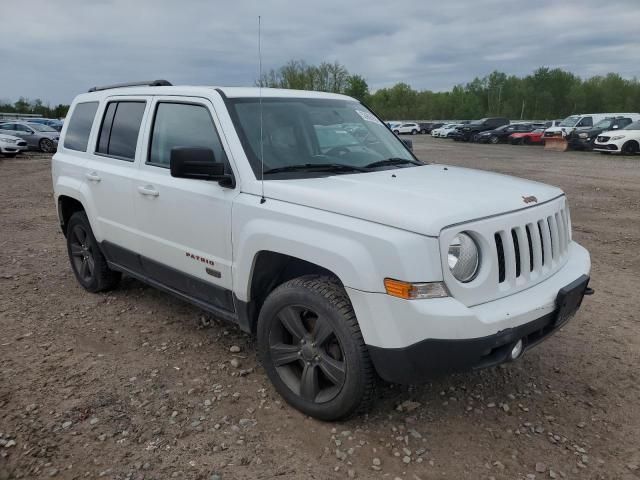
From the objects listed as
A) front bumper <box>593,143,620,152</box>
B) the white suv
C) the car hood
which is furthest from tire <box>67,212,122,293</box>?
front bumper <box>593,143,620,152</box>

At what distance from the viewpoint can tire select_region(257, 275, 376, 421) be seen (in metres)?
2.84

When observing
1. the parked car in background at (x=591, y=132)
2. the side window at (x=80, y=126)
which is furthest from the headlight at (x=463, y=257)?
the parked car in background at (x=591, y=132)

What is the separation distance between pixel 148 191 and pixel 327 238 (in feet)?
5.91

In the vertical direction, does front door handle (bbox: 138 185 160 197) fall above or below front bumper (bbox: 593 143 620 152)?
above

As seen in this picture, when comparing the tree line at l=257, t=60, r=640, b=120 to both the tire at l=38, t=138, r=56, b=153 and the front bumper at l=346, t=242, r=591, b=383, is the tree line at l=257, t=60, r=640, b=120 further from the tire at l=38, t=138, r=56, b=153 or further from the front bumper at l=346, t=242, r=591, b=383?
the front bumper at l=346, t=242, r=591, b=383

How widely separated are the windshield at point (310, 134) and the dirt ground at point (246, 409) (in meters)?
1.52

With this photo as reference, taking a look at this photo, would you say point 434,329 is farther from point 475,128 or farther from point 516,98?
point 516,98

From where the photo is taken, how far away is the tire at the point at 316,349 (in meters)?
2.84

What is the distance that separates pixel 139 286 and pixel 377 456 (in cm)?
353

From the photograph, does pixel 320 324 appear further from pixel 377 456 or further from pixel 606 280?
pixel 606 280

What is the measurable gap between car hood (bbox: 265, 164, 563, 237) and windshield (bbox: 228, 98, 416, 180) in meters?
0.28

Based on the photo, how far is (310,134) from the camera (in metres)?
3.85

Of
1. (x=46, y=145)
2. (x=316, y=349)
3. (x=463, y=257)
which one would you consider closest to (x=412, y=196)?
(x=463, y=257)

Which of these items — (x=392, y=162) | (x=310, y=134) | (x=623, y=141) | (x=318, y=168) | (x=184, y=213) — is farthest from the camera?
(x=623, y=141)
